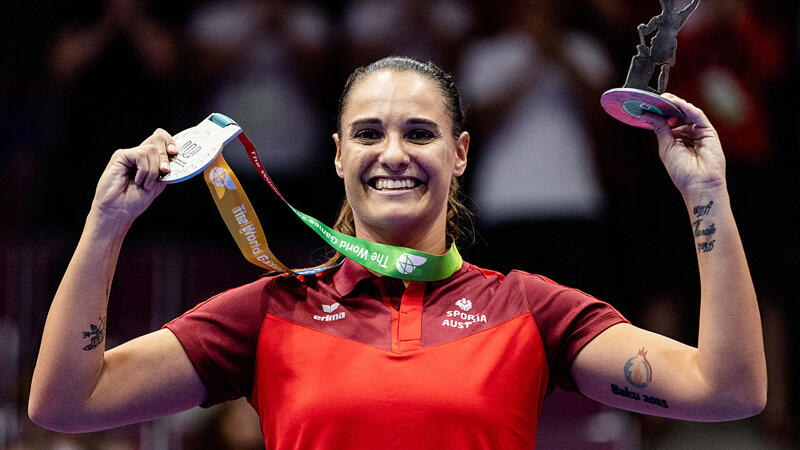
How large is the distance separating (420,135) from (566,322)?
0.68 m

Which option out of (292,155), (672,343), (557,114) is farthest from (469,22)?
(672,343)

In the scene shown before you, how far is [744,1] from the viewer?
234 inches

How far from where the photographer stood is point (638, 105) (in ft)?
7.11

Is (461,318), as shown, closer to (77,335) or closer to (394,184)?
(394,184)

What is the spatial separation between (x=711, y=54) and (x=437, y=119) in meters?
3.93

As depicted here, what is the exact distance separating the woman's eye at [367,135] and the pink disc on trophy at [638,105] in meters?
0.68

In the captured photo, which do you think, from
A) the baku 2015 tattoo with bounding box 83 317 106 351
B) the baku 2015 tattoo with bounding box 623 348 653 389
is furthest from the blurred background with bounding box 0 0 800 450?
the baku 2015 tattoo with bounding box 83 317 106 351

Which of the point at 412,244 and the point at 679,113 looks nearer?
the point at 679,113

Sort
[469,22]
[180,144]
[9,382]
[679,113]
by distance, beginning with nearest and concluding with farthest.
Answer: [679,113], [180,144], [9,382], [469,22]

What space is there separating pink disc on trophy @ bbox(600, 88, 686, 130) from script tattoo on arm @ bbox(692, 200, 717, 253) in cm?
23

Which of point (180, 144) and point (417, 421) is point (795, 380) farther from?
point (180, 144)

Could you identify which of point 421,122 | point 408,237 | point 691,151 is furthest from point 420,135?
point 691,151

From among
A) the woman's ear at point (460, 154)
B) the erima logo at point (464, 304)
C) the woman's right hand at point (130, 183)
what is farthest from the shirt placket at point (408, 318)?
the woman's right hand at point (130, 183)

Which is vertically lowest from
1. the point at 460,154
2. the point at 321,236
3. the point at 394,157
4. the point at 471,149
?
the point at 321,236
